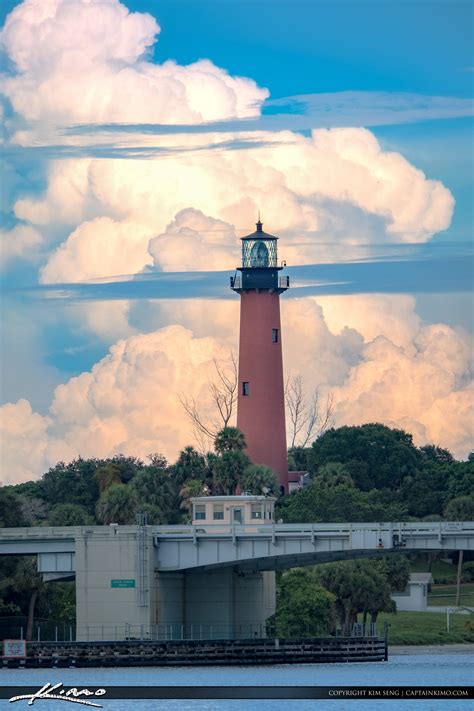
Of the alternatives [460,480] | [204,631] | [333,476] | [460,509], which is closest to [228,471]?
[333,476]

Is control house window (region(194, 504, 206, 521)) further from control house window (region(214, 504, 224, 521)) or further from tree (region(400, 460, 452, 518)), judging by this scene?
tree (region(400, 460, 452, 518))

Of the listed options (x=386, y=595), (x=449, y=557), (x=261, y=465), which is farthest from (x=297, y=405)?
(x=386, y=595)

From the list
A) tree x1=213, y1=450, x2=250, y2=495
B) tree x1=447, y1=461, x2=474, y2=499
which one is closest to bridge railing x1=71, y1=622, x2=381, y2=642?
tree x1=213, y1=450, x2=250, y2=495

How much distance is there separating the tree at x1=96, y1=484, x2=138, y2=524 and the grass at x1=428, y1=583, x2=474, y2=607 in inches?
1222

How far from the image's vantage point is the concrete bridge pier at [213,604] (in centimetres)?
10466

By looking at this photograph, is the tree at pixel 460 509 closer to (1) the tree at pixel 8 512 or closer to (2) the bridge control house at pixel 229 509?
(2) the bridge control house at pixel 229 509

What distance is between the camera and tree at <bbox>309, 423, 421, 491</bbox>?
181375mm

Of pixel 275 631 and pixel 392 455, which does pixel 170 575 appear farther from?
pixel 392 455

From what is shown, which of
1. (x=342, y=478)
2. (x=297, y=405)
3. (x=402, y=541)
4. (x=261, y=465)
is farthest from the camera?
(x=297, y=405)

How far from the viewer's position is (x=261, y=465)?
5522 inches

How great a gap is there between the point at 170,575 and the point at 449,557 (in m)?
66.1

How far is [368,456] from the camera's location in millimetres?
182875

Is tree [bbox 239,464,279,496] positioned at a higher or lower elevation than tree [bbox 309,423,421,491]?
lower

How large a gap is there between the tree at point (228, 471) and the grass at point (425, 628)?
15.2 meters
